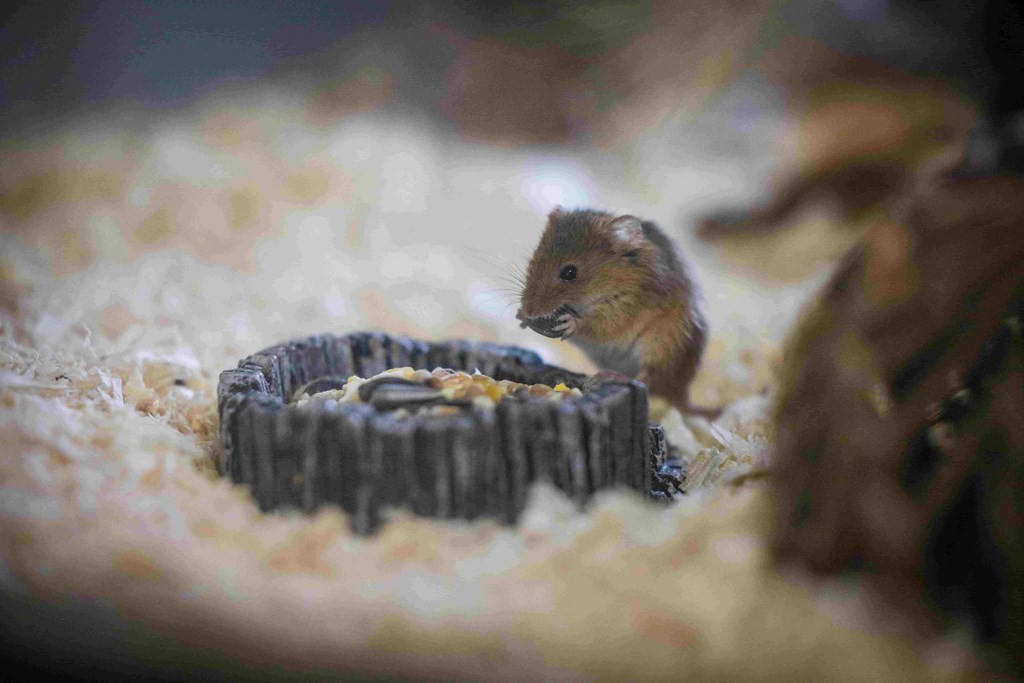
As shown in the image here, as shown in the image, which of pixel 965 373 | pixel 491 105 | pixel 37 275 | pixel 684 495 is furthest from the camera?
pixel 491 105

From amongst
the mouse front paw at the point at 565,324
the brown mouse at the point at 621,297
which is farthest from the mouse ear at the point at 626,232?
the mouse front paw at the point at 565,324

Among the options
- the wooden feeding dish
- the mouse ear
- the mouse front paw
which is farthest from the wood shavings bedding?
the mouse ear

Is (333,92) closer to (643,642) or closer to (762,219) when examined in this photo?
(762,219)

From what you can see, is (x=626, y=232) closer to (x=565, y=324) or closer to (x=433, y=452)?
(x=565, y=324)

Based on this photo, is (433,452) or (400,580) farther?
(433,452)

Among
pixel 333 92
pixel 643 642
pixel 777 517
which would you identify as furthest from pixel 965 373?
pixel 333 92

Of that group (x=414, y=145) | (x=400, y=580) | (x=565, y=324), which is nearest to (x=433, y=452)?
(x=400, y=580)

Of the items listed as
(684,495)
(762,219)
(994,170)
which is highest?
(762,219)

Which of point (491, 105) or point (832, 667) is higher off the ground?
point (491, 105)
